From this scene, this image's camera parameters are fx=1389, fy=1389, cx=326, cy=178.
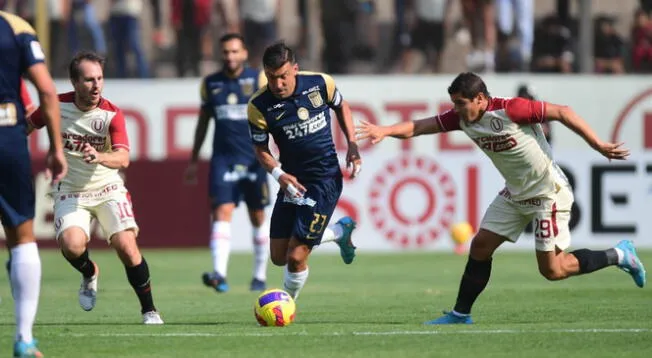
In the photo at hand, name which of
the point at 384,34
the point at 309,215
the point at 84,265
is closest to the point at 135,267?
the point at 84,265

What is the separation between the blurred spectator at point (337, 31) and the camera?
23.5 m

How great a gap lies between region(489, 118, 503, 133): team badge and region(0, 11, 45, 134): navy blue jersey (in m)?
3.72

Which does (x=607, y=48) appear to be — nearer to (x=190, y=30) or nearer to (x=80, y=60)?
(x=190, y=30)

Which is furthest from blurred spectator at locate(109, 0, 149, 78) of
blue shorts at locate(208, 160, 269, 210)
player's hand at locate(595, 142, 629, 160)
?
player's hand at locate(595, 142, 629, 160)

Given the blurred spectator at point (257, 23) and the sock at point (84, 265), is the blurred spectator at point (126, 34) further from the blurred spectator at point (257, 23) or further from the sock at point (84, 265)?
the sock at point (84, 265)

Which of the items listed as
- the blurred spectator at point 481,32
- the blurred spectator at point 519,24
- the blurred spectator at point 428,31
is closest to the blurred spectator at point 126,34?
the blurred spectator at point 428,31

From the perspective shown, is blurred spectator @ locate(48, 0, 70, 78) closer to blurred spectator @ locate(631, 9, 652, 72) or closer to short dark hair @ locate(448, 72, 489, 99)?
Result: blurred spectator @ locate(631, 9, 652, 72)

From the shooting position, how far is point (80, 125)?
443 inches

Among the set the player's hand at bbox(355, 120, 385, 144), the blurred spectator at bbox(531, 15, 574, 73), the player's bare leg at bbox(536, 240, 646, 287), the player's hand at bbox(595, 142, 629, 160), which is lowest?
the player's bare leg at bbox(536, 240, 646, 287)

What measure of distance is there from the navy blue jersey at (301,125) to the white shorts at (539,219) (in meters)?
1.60

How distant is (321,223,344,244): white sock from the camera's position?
12.4 metres

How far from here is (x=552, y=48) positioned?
23703mm

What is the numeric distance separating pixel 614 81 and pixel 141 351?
49.7ft

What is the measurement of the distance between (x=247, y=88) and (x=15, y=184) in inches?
284
